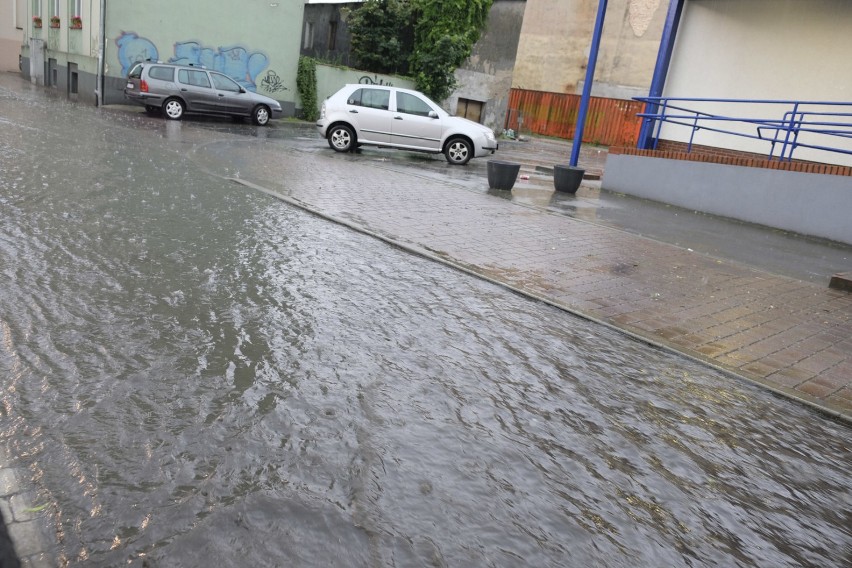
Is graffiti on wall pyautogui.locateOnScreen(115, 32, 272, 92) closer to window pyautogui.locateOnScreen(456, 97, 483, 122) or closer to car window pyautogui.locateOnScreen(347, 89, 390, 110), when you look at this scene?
window pyautogui.locateOnScreen(456, 97, 483, 122)

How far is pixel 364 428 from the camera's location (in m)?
3.65

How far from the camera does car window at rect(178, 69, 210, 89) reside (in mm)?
19984

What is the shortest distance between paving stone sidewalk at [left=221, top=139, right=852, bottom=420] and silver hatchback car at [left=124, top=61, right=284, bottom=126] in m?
9.49

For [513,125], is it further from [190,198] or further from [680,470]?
[680,470]

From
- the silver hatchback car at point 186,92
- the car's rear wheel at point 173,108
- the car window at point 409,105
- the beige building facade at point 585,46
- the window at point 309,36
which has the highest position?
the beige building facade at point 585,46

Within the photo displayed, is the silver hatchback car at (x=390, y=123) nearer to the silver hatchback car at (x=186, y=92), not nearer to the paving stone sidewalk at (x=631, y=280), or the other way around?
the paving stone sidewalk at (x=631, y=280)

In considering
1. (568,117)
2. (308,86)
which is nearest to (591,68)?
(308,86)

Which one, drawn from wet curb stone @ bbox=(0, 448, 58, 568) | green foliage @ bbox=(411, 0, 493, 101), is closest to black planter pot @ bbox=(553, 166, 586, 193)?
wet curb stone @ bbox=(0, 448, 58, 568)

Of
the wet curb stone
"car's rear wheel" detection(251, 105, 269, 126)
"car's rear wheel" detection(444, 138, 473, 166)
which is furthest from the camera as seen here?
"car's rear wheel" detection(251, 105, 269, 126)

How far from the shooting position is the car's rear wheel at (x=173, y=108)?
65.2 feet

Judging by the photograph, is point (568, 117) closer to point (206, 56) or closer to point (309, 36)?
point (309, 36)

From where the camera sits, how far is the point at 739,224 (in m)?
12.3

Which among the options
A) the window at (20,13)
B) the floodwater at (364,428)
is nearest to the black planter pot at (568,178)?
the floodwater at (364,428)

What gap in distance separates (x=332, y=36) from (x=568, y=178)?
23.3m
